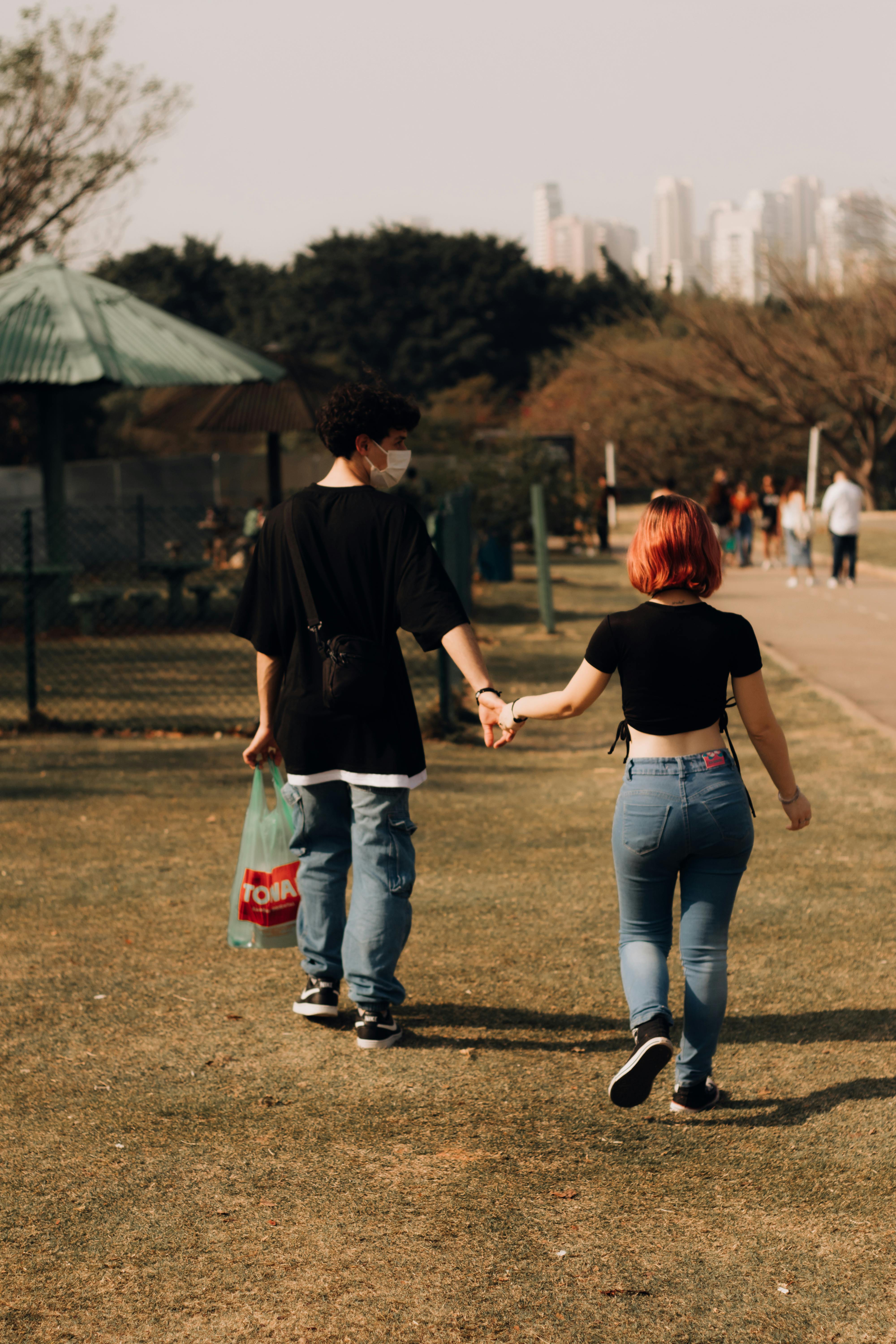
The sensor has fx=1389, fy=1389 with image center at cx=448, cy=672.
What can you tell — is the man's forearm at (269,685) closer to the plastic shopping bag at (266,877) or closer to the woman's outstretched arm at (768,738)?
the plastic shopping bag at (266,877)

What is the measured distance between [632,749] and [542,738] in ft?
19.0

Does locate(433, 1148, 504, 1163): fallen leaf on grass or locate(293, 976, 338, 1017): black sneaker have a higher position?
locate(293, 976, 338, 1017): black sneaker

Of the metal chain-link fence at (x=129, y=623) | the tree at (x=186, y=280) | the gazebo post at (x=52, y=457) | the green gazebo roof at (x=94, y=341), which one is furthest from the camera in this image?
the tree at (x=186, y=280)

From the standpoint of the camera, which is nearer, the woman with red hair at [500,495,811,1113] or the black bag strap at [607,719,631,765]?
→ the woman with red hair at [500,495,811,1113]

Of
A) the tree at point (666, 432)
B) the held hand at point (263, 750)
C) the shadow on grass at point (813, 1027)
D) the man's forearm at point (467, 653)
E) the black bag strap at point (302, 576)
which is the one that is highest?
the tree at point (666, 432)

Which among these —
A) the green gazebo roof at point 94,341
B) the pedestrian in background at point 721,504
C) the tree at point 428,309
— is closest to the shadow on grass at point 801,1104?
the green gazebo roof at point 94,341

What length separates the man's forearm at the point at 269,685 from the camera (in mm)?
4055

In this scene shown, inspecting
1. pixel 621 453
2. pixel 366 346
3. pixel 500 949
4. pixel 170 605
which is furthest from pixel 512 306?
pixel 500 949

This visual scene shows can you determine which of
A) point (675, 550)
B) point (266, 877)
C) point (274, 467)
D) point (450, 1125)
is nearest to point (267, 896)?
point (266, 877)

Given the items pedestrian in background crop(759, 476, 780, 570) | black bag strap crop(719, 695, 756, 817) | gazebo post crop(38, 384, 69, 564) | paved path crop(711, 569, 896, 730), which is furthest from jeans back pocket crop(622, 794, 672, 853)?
pedestrian in background crop(759, 476, 780, 570)

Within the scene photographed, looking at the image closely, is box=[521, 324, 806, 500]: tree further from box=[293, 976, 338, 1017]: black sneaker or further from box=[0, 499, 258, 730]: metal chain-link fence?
box=[293, 976, 338, 1017]: black sneaker

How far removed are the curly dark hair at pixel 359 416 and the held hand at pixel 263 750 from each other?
860 millimetres

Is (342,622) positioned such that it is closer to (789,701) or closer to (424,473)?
(789,701)

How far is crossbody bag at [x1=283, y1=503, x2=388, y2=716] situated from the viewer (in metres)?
3.77
